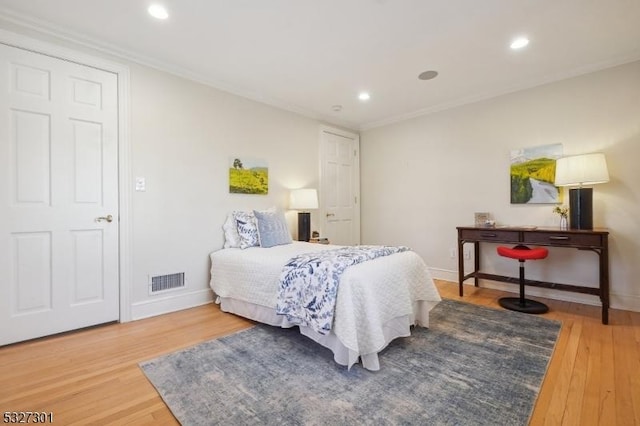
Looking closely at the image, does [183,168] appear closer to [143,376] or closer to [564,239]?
[143,376]

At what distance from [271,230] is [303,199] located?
2.61ft

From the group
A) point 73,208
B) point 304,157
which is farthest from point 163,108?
point 304,157

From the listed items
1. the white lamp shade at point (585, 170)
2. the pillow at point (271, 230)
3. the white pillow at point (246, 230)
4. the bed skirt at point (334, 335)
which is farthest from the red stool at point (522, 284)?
the white pillow at point (246, 230)

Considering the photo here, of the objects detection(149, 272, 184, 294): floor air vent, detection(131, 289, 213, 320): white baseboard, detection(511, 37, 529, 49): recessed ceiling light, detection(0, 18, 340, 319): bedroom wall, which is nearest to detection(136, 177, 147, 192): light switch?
detection(0, 18, 340, 319): bedroom wall

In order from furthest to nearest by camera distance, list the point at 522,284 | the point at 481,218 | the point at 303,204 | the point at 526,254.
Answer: the point at 303,204 → the point at 481,218 → the point at 522,284 → the point at 526,254

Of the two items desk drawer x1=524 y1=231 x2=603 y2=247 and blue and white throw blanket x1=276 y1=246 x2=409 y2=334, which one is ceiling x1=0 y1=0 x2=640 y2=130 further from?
blue and white throw blanket x1=276 y1=246 x2=409 y2=334

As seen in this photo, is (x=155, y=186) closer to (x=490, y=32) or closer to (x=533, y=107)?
(x=490, y=32)

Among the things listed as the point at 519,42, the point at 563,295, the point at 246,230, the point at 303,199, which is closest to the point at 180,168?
the point at 246,230

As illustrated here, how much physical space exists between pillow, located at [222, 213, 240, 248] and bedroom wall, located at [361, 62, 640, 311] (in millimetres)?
2501

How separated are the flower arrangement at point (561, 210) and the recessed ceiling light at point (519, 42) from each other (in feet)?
5.63

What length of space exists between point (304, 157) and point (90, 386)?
131 inches

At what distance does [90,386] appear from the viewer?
5.71 feet

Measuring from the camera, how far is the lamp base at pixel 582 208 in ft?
9.32

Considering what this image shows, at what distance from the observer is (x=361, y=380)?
1.77m
